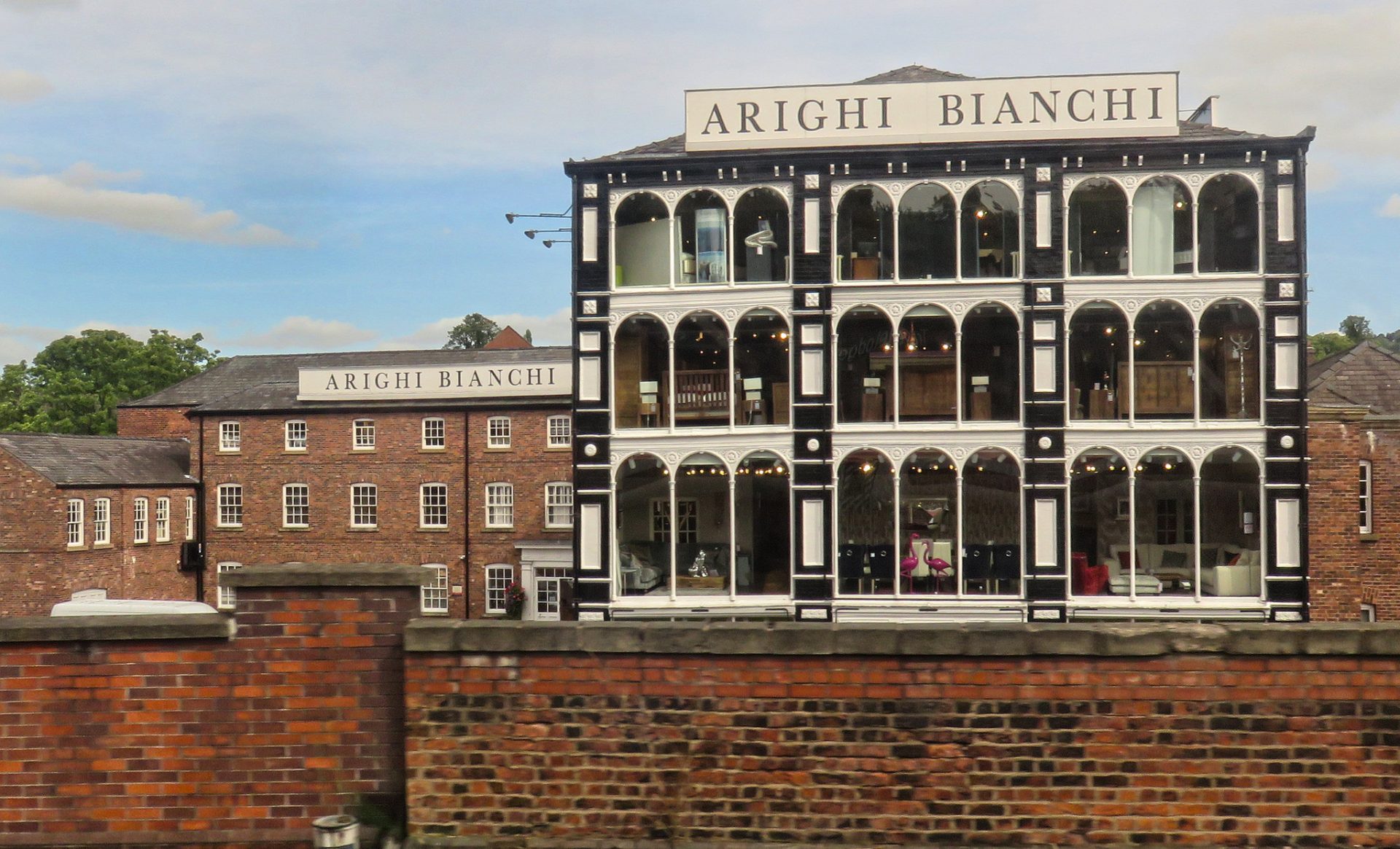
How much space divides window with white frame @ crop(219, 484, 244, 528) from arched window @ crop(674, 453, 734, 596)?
2105 centimetres

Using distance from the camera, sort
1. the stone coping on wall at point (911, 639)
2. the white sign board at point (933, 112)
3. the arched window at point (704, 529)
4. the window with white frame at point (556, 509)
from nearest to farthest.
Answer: the stone coping on wall at point (911, 639)
the white sign board at point (933, 112)
the arched window at point (704, 529)
the window with white frame at point (556, 509)

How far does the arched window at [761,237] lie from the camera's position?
20453 mm

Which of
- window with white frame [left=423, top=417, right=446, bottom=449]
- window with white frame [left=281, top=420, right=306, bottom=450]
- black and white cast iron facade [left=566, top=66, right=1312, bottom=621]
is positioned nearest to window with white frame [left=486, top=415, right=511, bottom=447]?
window with white frame [left=423, top=417, right=446, bottom=449]

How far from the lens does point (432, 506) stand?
3369 centimetres

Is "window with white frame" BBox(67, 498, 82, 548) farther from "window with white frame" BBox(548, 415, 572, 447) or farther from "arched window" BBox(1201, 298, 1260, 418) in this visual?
"arched window" BBox(1201, 298, 1260, 418)

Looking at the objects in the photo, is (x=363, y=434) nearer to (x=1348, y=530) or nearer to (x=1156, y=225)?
(x=1156, y=225)

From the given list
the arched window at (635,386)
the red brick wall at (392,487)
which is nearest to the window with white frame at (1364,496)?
the arched window at (635,386)

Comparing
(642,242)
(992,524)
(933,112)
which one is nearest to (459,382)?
(642,242)

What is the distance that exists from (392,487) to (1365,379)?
3131 centimetres

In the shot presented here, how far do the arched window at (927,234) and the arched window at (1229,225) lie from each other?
5325 mm

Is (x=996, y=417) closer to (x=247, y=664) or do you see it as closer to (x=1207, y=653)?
(x=1207, y=653)

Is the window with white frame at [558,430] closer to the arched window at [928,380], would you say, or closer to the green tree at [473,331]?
the arched window at [928,380]

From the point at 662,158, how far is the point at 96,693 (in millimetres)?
17007

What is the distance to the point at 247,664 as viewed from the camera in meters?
5.17
